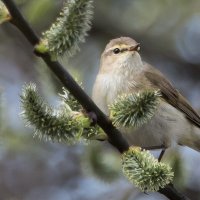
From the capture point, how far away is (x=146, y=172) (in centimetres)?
259

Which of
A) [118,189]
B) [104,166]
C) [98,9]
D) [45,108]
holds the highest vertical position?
[45,108]

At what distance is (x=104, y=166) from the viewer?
144 inches

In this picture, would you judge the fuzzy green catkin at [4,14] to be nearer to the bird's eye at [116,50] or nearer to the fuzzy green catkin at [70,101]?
the fuzzy green catkin at [70,101]

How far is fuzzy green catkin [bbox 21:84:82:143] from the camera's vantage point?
2375 millimetres

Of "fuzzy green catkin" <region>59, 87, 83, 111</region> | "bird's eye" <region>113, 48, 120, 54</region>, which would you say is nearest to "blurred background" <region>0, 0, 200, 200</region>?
"bird's eye" <region>113, 48, 120, 54</region>

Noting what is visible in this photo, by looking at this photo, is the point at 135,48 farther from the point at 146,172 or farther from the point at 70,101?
the point at 146,172

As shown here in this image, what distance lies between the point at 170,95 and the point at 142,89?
51 cm

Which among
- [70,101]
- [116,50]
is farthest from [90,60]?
[70,101]

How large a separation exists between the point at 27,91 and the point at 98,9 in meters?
4.71

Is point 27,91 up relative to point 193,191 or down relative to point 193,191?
up

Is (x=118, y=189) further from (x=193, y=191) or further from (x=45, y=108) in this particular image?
(x=45, y=108)

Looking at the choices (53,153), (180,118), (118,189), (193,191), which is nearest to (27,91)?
(180,118)

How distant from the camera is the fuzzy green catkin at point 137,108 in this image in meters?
2.40

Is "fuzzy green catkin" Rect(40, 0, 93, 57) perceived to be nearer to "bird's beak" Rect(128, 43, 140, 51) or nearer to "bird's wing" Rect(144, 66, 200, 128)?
"bird's beak" Rect(128, 43, 140, 51)
